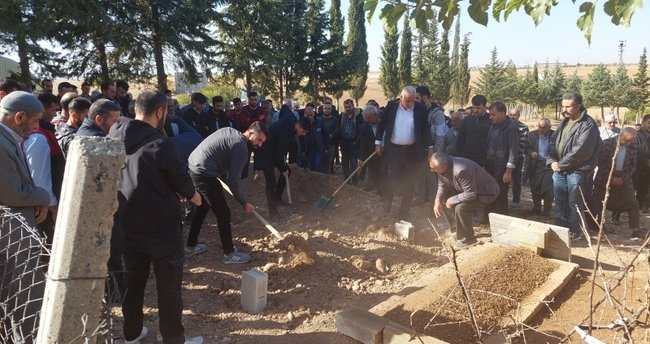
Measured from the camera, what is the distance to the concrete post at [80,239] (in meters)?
1.06

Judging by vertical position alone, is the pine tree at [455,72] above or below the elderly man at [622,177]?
above

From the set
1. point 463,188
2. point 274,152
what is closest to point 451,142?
point 463,188

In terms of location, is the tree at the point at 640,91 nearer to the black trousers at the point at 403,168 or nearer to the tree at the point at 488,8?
the black trousers at the point at 403,168

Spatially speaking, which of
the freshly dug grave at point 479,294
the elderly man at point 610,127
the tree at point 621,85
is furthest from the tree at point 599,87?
the freshly dug grave at point 479,294

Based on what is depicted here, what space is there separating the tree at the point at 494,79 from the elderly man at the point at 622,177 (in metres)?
35.2

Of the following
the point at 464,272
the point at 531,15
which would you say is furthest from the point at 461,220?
the point at 531,15

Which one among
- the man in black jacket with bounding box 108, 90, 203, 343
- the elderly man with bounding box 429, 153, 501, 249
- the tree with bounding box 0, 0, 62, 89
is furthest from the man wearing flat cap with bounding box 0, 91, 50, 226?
the tree with bounding box 0, 0, 62, 89

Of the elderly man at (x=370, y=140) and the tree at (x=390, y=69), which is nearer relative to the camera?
the elderly man at (x=370, y=140)

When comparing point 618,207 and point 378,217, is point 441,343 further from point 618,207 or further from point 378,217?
point 618,207

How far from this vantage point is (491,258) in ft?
13.9

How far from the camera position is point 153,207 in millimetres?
2758

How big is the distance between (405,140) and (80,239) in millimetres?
5129

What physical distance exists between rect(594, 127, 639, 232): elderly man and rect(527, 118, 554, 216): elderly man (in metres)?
0.74

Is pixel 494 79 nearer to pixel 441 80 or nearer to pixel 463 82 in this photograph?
pixel 463 82
